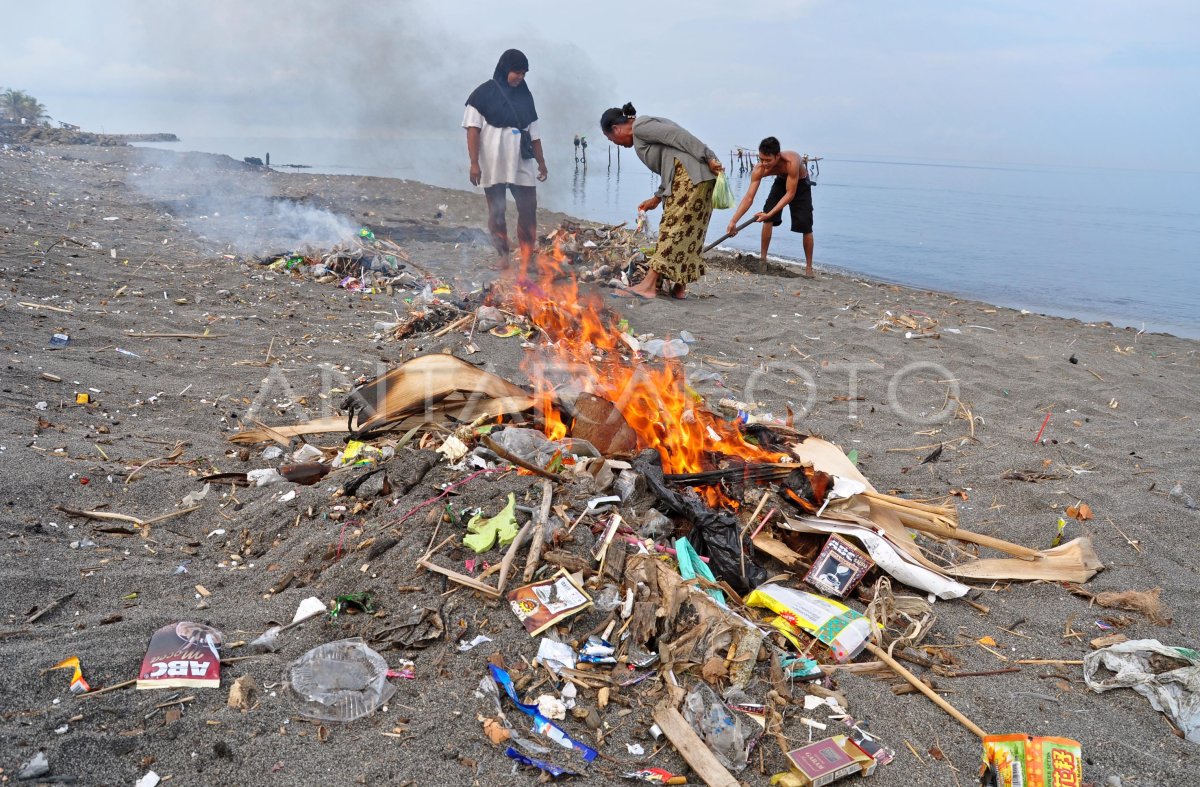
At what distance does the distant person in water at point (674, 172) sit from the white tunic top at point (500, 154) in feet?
3.36

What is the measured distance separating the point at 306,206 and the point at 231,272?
4777mm

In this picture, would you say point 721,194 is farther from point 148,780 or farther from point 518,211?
point 148,780

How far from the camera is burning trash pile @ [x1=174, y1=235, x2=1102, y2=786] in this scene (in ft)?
6.88

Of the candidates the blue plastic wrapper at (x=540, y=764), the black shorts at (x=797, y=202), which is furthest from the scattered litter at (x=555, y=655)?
the black shorts at (x=797, y=202)

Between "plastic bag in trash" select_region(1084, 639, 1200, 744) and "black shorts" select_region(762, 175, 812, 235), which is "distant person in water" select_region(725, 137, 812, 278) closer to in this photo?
"black shorts" select_region(762, 175, 812, 235)

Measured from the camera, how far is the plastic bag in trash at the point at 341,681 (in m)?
2.04

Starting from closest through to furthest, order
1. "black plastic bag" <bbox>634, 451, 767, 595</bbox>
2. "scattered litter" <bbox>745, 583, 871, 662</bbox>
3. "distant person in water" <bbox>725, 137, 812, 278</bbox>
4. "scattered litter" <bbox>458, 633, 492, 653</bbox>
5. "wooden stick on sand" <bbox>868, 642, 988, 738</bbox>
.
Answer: "wooden stick on sand" <bbox>868, 642, 988, 738</bbox> → "scattered litter" <bbox>458, 633, 492, 653</bbox> → "scattered litter" <bbox>745, 583, 871, 662</bbox> → "black plastic bag" <bbox>634, 451, 767, 595</bbox> → "distant person in water" <bbox>725, 137, 812, 278</bbox>

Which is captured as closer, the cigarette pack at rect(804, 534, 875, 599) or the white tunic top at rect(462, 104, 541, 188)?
the cigarette pack at rect(804, 534, 875, 599)

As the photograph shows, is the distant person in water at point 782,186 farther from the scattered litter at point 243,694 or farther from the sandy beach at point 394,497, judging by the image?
the scattered litter at point 243,694

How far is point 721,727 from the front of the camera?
204 cm

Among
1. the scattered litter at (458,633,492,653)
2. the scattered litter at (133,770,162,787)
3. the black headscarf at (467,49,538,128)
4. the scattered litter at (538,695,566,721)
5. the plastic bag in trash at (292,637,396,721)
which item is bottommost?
the scattered litter at (538,695,566,721)

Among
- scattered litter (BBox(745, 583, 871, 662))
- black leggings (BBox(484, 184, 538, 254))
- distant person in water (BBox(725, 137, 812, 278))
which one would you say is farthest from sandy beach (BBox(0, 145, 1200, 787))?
distant person in water (BBox(725, 137, 812, 278))

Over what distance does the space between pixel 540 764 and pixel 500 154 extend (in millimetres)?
6496

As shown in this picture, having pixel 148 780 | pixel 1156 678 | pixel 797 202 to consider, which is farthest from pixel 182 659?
pixel 797 202
